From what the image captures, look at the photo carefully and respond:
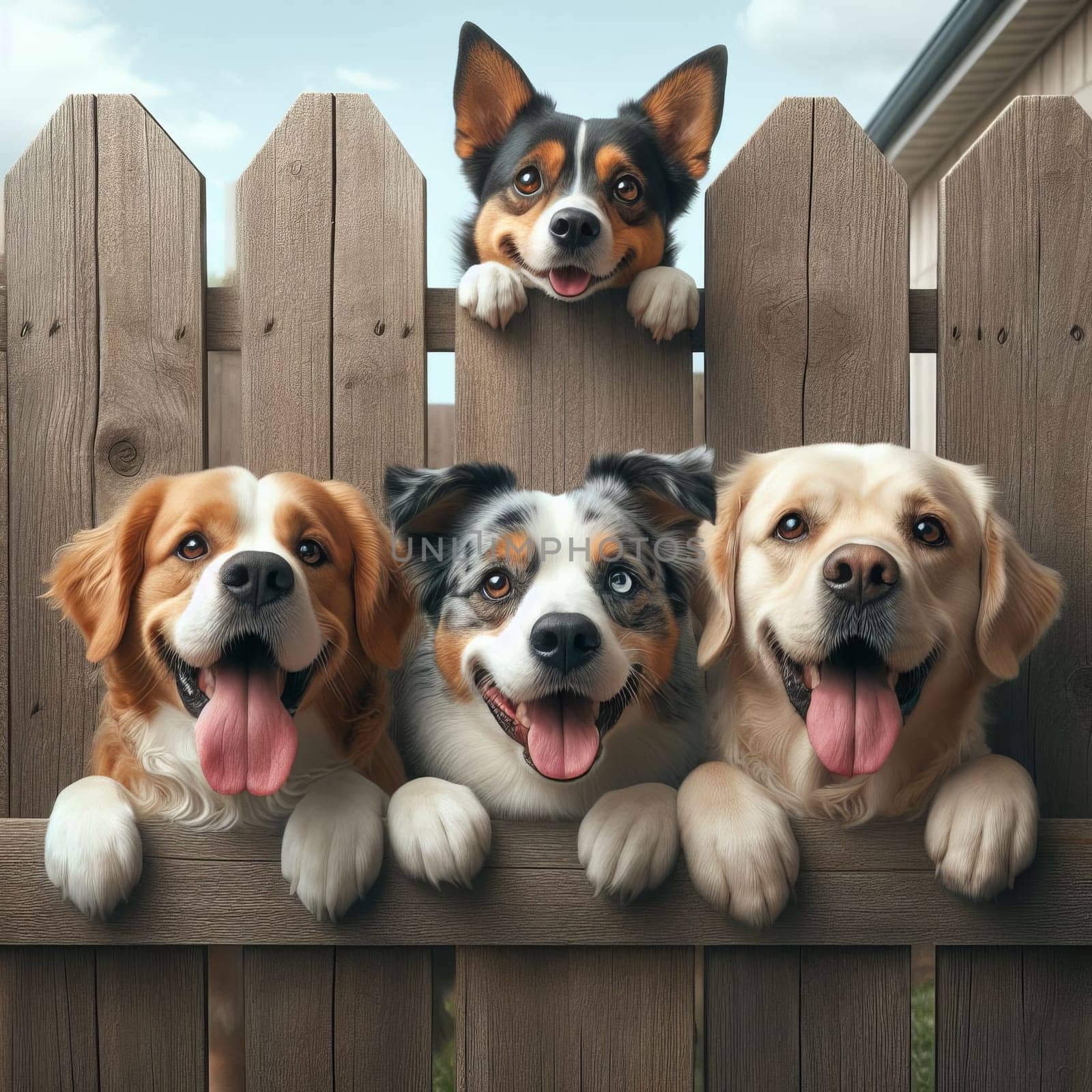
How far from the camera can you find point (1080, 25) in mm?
3957

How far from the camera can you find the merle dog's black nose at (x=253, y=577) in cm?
158

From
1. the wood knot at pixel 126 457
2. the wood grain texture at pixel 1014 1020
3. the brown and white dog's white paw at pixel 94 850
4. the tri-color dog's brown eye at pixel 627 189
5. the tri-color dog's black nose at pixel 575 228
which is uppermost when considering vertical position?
the tri-color dog's brown eye at pixel 627 189

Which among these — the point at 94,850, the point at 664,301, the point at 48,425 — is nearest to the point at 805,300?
the point at 664,301

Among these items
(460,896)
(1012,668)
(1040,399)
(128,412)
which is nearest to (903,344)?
(1040,399)

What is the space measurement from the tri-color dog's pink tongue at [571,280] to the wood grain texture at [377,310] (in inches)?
13.6

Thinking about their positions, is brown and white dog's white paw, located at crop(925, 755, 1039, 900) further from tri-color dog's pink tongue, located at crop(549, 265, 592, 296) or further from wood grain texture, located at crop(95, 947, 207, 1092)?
wood grain texture, located at crop(95, 947, 207, 1092)

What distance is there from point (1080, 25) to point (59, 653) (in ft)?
15.0

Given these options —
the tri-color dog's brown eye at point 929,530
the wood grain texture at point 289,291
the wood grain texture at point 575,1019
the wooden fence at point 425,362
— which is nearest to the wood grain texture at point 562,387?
the wooden fence at point 425,362

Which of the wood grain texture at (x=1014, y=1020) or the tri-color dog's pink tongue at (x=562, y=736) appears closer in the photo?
the tri-color dog's pink tongue at (x=562, y=736)

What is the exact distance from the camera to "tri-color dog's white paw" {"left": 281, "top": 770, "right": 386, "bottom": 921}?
1.74 meters

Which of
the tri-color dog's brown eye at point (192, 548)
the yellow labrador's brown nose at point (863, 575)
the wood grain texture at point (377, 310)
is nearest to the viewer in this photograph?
the yellow labrador's brown nose at point (863, 575)

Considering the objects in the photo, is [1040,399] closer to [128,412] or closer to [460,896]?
[460,896]

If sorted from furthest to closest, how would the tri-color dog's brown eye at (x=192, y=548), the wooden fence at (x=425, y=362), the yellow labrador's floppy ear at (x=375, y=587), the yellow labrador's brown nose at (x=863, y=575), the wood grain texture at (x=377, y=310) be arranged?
the wood grain texture at (x=377, y=310) → the wooden fence at (x=425, y=362) → the yellow labrador's floppy ear at (x=375, y=587) → the tri-color dog's brown eye at (x=192, y=548) → the yellow labrador's brown nose at (x=863, y=575)

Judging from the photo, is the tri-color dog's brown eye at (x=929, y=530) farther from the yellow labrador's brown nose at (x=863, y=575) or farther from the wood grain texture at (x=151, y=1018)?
the wood grain texture at (x=151, y=1018)
